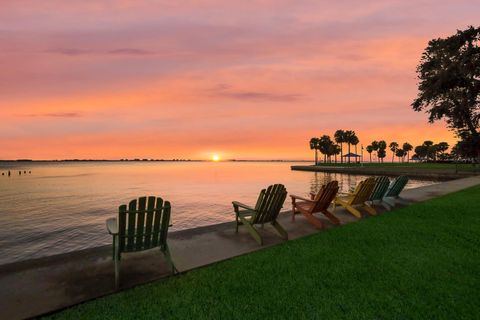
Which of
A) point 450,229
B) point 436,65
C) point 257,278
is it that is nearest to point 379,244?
point 450,229

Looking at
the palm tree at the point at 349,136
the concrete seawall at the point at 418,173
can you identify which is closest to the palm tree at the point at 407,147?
the palm tree at the point at 349,136

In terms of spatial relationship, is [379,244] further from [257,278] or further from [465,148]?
[465,148]

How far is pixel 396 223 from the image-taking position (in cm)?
821

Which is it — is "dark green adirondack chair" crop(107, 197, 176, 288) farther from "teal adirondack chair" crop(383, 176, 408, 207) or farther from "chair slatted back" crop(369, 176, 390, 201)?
"teal adirondack chair" crop(383, 176, 408, 207)

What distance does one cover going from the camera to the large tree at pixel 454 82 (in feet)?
98.2

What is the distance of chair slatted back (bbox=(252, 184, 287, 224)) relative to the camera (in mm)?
6234

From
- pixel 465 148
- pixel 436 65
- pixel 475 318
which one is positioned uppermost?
pixel 436 65

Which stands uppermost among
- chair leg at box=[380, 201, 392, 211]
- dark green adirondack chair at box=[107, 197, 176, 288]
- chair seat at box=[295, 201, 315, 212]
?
dark green adirondack chair at box=[107, 197, 176, 288]

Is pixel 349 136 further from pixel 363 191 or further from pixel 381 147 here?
pixel 363 191

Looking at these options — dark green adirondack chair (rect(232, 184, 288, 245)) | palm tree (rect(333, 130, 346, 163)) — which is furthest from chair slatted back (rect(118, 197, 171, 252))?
palm tree (rect(333, 130, 346, 163))

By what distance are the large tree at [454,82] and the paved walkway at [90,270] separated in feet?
107

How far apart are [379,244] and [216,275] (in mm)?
3678

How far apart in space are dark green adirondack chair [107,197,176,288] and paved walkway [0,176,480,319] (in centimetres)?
39

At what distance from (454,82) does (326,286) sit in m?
A: 35.2
